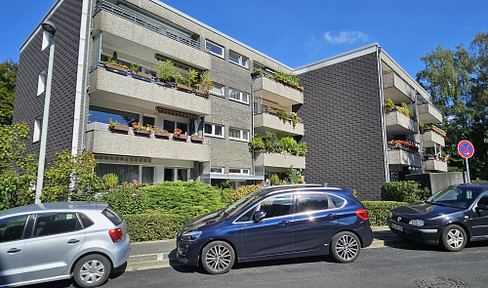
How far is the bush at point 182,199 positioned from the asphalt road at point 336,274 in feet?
14.9

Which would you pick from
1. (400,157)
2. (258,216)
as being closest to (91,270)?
(258,216)

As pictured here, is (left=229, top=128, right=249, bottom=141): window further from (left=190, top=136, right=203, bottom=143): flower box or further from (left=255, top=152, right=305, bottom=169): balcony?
(left=190, top=136, right=203, bottom=143): flower box

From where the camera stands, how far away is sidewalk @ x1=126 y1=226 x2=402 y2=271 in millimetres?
6883

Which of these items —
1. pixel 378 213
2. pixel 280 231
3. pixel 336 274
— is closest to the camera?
pixel 336 274

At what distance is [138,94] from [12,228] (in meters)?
8.77

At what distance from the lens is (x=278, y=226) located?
6473 mm

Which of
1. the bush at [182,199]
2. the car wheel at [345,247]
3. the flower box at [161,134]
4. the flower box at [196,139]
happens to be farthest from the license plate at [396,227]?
the flower box at [161,134]

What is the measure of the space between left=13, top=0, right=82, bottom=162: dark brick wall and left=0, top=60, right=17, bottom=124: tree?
330 inches

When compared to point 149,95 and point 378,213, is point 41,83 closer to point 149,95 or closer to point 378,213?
point 149,95

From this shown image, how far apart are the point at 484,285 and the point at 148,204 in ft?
31.8

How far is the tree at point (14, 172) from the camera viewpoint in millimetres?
8852

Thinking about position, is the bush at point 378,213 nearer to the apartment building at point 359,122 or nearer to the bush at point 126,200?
the apartment building at point 359,122

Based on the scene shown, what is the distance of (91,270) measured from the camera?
558 cm

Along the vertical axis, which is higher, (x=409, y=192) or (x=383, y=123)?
(x=383, y=123)
